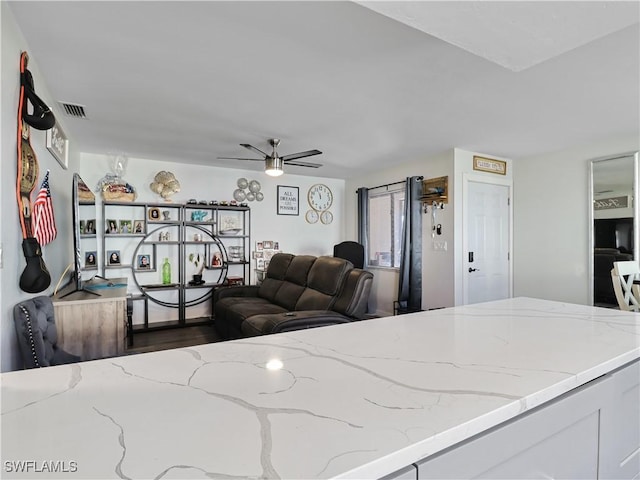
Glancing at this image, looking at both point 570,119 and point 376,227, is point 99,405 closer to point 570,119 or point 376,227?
point 570,119

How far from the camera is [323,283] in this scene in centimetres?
335

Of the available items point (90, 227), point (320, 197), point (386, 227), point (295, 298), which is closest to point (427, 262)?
point (386, 227)

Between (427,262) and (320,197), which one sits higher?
(320,197)

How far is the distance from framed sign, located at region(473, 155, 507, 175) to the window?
3.52 feet

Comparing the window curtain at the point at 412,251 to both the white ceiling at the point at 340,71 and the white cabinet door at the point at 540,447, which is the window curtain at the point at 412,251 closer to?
the white ceiling at the point at 340,71

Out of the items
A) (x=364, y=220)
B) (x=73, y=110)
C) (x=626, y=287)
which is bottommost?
(x=626, y=287)

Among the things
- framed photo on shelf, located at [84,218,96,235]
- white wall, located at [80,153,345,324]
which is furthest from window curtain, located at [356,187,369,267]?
framed photo on shelf, located at [84,218,96,235]

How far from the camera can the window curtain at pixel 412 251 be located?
4703 mm

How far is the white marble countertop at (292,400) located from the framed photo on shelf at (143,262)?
13.9 feet

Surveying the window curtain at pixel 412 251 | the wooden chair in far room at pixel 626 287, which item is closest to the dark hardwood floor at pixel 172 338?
the window curtain at pixel 412 251

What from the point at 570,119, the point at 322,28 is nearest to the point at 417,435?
the point at 322,28

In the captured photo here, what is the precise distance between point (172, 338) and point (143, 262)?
120 cm

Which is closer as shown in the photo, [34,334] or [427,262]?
[34,334]

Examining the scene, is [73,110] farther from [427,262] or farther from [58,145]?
[427,262]
